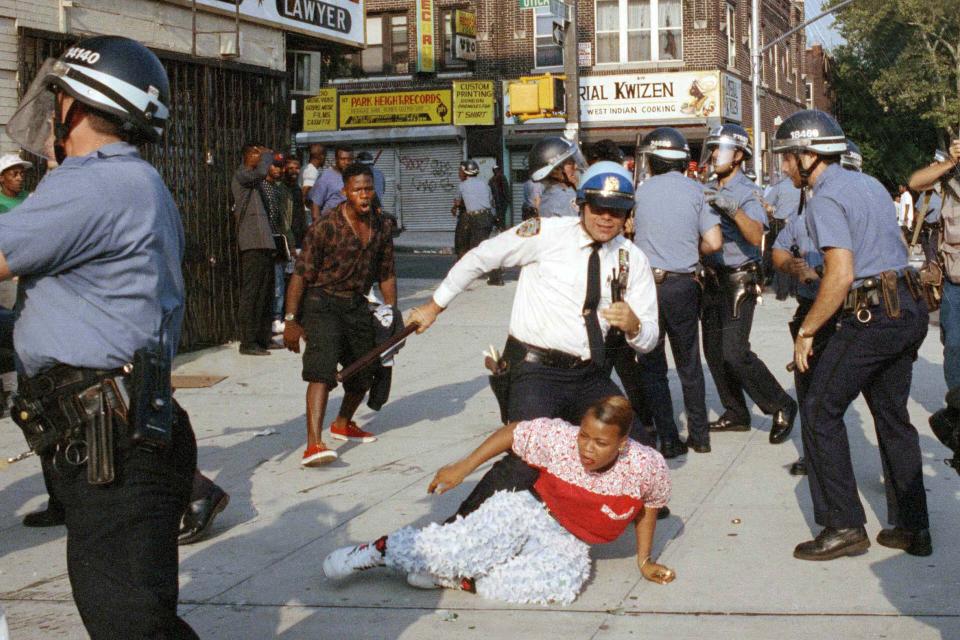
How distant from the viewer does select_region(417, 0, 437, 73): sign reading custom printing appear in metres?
35.3

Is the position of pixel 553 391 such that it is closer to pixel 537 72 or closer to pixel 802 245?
pixel 802 245

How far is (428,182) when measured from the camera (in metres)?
36.2

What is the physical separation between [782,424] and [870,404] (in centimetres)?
243

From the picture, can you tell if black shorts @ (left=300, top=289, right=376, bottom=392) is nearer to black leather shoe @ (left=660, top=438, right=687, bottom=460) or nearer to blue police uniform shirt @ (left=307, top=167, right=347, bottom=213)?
black leather shoe @ (left=660, top=438, right=687, bottom=460)

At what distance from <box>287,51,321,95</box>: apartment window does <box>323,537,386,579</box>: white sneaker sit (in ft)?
35.0

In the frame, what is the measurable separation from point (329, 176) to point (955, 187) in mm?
8402

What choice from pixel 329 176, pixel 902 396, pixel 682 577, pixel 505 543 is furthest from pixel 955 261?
pixel 329 176

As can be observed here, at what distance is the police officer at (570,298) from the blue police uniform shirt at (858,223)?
78cm

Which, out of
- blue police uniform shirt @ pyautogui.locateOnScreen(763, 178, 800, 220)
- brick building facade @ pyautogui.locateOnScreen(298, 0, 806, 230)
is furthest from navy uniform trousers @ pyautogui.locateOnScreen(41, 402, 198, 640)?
brick building facade @ pyautogui.locateOnScreen(298, 0, 806, 230)

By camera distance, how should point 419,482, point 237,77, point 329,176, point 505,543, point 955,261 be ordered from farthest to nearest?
point 329,176, point 237,77, point 955,261, point 419,482, point 505,543

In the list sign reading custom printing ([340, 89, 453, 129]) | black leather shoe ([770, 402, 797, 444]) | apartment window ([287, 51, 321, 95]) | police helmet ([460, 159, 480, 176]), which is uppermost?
sign reading custom printing ([340, 89, 453, 129])

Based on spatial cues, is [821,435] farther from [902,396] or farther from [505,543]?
[505,543]

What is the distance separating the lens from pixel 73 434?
319cm

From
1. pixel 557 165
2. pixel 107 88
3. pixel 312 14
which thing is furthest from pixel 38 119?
pixel 312 14
